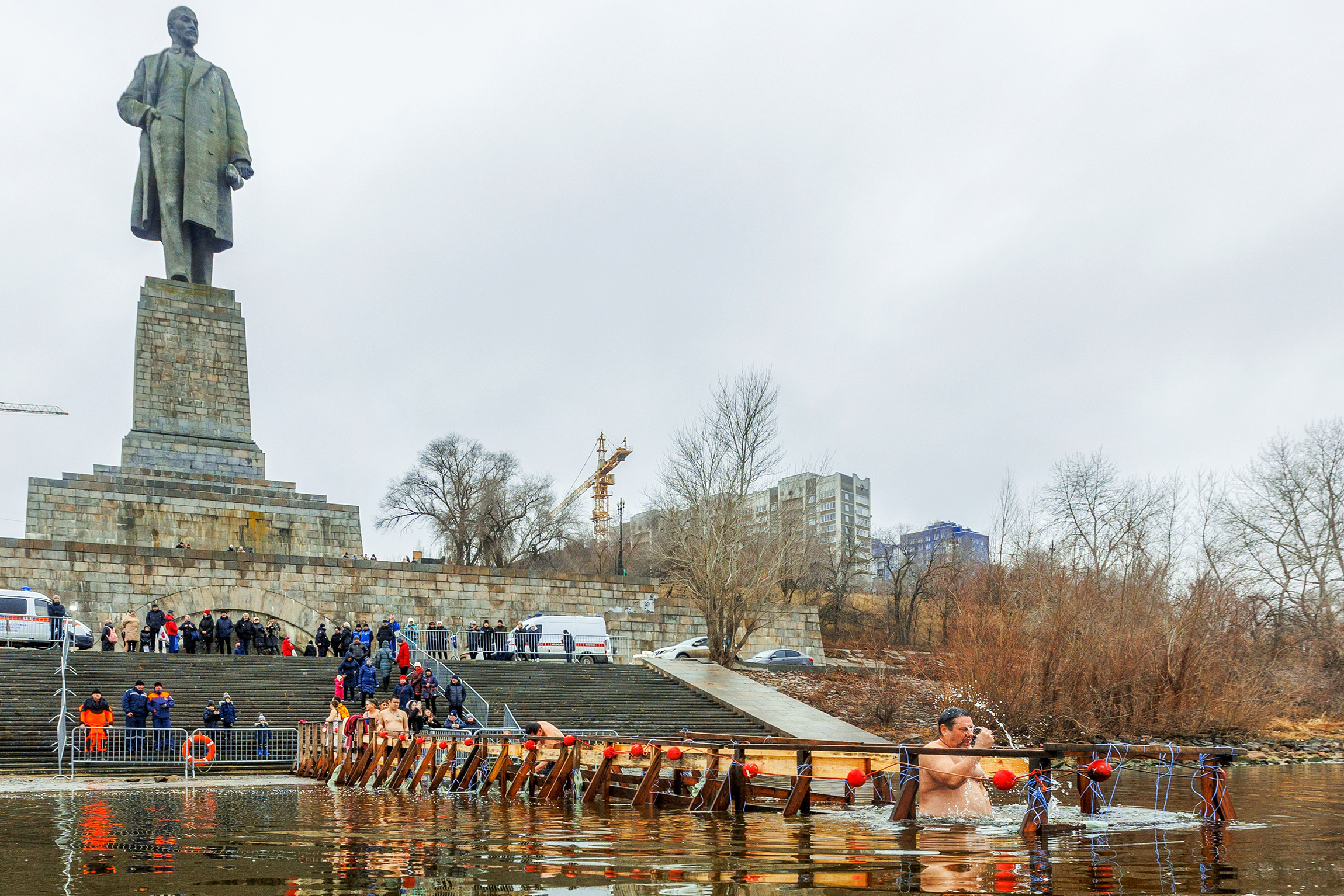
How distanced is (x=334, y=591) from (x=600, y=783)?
22.5 m

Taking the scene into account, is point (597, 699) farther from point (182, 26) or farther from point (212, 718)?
point (182, 26)

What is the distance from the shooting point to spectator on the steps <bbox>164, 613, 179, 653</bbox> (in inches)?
1080

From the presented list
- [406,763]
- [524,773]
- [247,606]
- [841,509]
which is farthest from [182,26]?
[841,509]

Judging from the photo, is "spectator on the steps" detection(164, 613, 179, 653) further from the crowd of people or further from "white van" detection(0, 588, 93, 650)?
the crowd of people

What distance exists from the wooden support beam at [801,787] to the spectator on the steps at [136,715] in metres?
12.8

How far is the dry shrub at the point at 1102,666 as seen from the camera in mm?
27344

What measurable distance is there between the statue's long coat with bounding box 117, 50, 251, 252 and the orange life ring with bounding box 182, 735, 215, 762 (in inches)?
759

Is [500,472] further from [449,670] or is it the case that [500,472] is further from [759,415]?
[449,670]

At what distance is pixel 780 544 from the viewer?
37.5 m

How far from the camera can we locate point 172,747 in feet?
64.4

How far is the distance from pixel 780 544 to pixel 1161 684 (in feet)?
Result: 41.3

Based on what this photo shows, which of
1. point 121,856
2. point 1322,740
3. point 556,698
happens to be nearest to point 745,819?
point 121,856

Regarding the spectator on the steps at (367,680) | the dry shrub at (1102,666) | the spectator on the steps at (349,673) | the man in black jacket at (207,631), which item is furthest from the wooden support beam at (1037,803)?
the man in black jacket at (207,631)

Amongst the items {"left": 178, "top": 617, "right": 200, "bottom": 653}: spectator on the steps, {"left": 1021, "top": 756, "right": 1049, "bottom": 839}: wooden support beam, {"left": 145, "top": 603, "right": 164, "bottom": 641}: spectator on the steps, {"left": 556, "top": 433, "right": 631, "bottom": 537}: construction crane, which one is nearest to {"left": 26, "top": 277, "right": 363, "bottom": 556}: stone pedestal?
{"left": 178, "top": 617, "right": 200, "bottom": 653}: spectator on the steps
